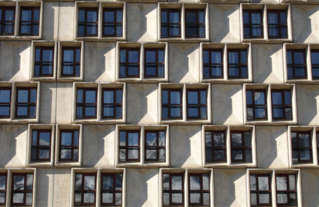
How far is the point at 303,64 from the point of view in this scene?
26000 millimetres

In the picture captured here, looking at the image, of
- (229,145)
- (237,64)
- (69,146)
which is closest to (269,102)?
(237,64)

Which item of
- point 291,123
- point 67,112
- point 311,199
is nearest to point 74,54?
point 67,112

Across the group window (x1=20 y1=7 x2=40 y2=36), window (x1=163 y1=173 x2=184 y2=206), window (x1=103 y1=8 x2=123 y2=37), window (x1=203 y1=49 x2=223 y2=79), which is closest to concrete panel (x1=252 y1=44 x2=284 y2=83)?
window (x1=203 y1=49 x2=223 y2=79)

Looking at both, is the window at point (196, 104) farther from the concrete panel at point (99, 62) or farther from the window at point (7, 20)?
the window at point (7, 20)

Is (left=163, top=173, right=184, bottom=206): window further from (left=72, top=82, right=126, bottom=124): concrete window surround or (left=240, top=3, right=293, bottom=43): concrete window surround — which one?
(left=240, top=3, right=293, bottom=43): concrete window surround

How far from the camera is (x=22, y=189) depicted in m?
24.1

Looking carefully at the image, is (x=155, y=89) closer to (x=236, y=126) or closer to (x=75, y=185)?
(x=236, y=126)

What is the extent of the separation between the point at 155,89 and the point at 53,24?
700 centimetres

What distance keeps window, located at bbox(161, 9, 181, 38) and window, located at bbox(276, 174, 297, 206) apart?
32.6ft

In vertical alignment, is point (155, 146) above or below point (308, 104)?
below

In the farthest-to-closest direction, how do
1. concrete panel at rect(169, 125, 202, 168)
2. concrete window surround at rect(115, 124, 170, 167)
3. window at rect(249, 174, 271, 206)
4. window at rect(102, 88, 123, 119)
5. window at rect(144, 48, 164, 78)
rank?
1. window at rect(144, 48, 164, 78)
2. window at rect(102, 88, 123, 119)
3. concrete panel at rect(169, 125, 202, 168)
4. window at rect(249, 174, 271, 206)
5. concrete window surround at rect(115, 124, 170, 167)

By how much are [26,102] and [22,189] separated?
15.6 feet

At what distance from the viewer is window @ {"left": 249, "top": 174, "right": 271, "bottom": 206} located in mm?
24344

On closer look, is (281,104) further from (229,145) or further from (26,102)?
(26,102)
